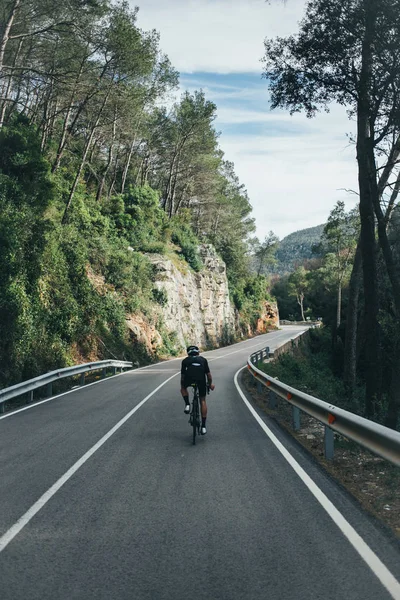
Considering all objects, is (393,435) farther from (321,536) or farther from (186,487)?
(186,487)

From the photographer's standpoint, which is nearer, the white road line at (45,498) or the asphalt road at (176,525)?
the asphalt road at (176,525)

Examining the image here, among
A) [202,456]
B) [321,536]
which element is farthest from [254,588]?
[202,456]

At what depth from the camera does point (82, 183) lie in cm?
4159

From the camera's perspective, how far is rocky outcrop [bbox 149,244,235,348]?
1720 inches

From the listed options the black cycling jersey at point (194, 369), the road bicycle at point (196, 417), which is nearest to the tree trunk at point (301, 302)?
the black cycling jersey at point (194, 369)

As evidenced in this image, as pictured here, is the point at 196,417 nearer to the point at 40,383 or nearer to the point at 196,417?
the point at 196,417

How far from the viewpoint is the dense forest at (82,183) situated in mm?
20109

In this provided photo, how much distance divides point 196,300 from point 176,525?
48319mm

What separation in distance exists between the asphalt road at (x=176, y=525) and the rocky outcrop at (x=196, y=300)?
33472 millimetres

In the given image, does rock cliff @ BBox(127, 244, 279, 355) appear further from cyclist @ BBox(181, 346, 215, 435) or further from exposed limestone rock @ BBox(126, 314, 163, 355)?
cyclist @ BBox(181, 346, 215, 435)

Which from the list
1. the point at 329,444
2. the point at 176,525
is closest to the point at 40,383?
the point at 329,444

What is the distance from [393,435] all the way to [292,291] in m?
116

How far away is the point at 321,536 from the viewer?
15.8ft

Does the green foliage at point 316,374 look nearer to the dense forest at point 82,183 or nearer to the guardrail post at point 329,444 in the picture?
the guardrail post at point 329,444
